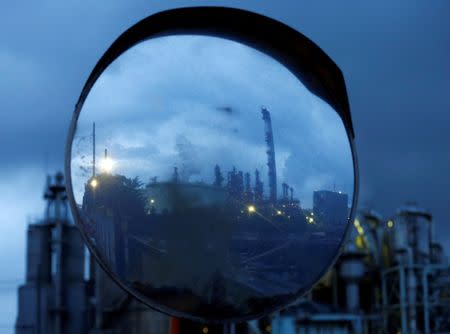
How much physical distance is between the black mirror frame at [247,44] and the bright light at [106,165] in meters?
0.14

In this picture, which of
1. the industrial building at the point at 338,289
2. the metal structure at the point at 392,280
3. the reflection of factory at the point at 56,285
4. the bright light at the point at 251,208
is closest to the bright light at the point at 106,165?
the bright light at the point at 251,208

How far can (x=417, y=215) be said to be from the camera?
2748 centimetres

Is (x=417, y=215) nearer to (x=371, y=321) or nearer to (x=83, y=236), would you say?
(x=371, y=321)

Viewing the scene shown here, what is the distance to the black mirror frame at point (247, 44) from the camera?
7.80ft

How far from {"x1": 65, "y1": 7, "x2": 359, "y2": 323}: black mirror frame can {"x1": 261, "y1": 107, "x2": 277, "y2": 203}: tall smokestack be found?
0.57 ft

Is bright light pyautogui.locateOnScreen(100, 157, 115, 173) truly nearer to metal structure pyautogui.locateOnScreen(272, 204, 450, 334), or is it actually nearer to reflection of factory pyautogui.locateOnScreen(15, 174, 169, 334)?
metal structure pyautogui.locateOnScreen(272, 204, 450, 334)

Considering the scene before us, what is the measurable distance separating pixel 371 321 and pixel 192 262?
27028mm

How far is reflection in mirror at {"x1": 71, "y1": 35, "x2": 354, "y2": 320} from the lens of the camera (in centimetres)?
247

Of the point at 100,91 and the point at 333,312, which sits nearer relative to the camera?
the point at 100,91

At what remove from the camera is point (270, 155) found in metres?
2.66

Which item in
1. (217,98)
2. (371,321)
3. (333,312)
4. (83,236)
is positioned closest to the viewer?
(83,236)

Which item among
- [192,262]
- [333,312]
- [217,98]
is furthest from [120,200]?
[333,312]

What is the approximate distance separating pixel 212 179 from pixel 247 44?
1.55 ft

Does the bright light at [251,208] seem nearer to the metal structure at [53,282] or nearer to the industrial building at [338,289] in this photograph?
the industrial building at [338,289]
